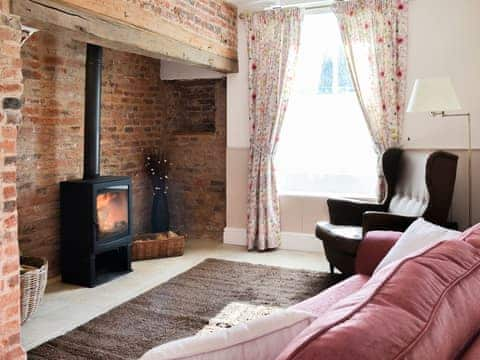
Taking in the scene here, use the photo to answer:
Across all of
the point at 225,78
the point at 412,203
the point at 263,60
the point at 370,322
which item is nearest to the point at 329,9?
the point at 263,60

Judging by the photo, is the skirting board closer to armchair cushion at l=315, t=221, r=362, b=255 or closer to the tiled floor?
the tiled floor

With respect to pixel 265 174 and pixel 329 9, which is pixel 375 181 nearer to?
pixel 265 174

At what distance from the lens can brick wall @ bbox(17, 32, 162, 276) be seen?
3.74 m

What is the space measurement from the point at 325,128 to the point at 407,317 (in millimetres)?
4167

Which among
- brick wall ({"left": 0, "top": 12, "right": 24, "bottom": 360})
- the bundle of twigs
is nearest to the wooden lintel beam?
brick wall ({"left": 0, "top": 12, "right": 24, "bottom": 360})

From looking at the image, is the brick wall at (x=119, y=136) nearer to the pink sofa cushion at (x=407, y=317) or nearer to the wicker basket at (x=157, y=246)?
the wicker basket at (x=157, y=246)

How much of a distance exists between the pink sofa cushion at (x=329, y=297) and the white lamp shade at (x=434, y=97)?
1.69 m

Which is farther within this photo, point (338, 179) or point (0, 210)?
point (338, 179)

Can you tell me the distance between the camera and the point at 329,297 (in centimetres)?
218

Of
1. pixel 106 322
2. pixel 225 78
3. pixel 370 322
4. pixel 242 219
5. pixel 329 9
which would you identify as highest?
pixel 329 9

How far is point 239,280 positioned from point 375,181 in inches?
69.2

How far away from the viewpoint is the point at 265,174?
16.3ft

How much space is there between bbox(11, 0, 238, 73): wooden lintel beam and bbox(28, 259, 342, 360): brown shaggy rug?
185 centimetres

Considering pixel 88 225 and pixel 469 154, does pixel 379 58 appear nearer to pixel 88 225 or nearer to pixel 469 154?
pixel 469 154
